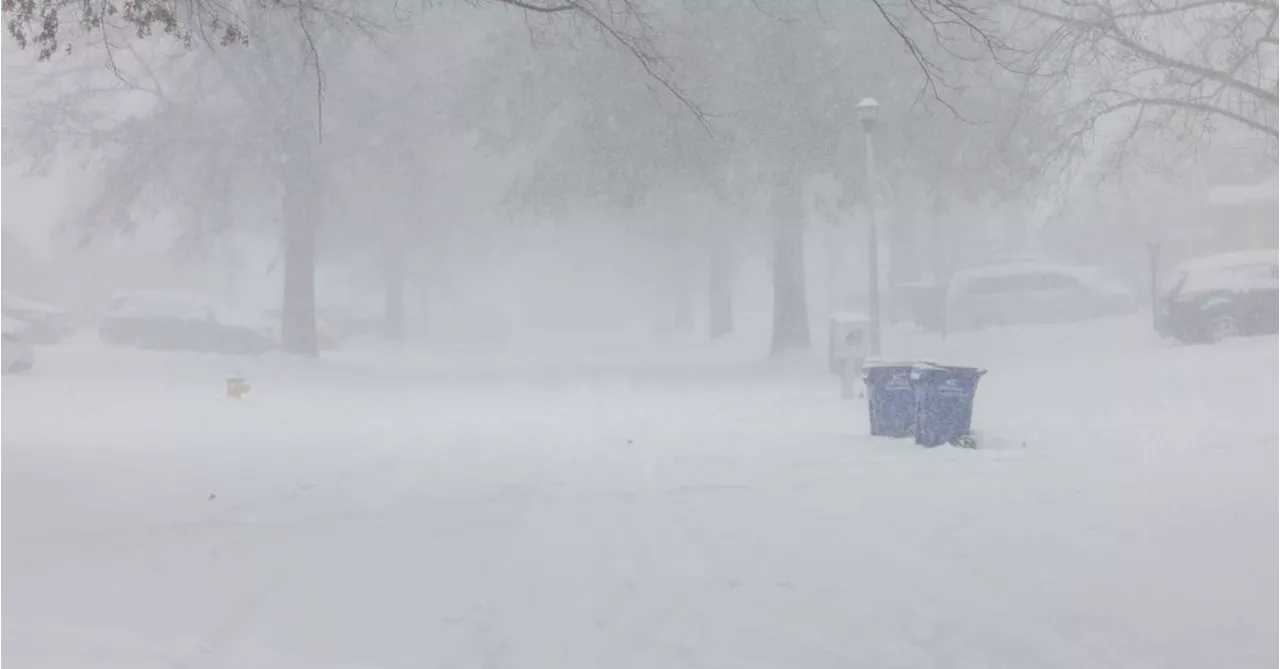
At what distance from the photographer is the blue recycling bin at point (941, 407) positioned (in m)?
10.2

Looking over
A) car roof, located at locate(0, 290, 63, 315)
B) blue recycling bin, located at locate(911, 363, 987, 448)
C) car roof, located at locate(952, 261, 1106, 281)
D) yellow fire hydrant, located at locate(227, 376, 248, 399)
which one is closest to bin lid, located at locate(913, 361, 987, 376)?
blue recycling bin, located at locate(911, 363, 987, 448)

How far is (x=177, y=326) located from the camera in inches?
1148

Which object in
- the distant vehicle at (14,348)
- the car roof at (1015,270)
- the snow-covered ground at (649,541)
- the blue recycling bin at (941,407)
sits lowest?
the snow-covered ground at (649,541)

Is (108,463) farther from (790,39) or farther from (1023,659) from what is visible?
(790,39)

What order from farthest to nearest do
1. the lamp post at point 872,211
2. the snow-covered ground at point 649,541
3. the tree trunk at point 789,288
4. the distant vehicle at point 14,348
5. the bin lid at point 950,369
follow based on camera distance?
1. the tree trunk at point 789,288
2. the distant vehicle at point 14,348
3. the lamp post at point 872,211
4. the bin lid at point 950,369
5. the snow-covered ground at point 649,541

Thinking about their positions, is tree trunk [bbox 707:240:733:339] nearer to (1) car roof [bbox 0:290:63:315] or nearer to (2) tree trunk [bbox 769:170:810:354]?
(2) tree trunk [bbox 769:170:810:354]

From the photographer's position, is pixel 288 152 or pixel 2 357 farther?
pixel 288 152

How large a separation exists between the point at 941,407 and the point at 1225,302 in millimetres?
11728

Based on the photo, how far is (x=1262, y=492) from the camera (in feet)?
25.7

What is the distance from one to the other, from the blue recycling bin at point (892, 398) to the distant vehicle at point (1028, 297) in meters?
18.5

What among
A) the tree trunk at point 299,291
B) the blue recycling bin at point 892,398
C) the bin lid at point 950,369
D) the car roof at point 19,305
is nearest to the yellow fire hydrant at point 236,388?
the tree trunk at point 299,291

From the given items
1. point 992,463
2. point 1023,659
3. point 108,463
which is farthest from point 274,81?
point 1023,659

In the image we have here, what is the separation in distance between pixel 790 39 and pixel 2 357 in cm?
1445

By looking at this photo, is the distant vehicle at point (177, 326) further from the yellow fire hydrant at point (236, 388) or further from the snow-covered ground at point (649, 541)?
the snow-covered ground at point (649, 541)
